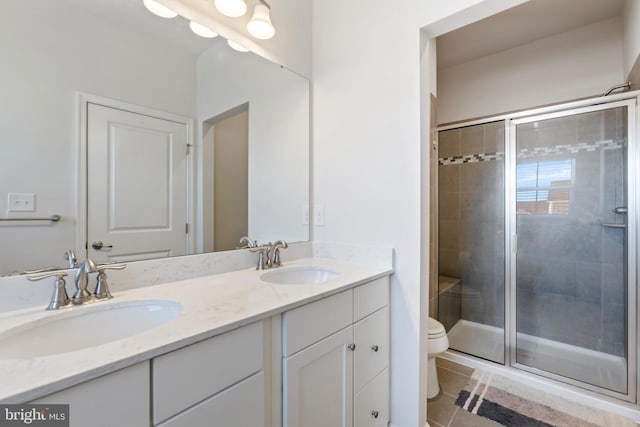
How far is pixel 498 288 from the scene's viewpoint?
2.39 m

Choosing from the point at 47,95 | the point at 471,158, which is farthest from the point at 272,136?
the point at 471,158

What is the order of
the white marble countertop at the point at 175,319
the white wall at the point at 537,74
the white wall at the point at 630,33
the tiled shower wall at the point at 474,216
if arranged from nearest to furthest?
1. the white marble countertop at the point at 175,319
2. the white wall at the point at 630,33
3. the white wall at the point at 537,74
4. the tiled shower wall at the point at 474,216

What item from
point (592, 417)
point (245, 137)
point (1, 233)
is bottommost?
point (592, 417)

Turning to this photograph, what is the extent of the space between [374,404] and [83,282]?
131 centimetres

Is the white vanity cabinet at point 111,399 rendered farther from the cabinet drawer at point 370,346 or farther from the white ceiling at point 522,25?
the white ceiling at point 522,25

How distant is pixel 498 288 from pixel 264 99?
2.38 metres

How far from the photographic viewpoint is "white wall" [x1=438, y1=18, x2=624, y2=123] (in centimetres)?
214

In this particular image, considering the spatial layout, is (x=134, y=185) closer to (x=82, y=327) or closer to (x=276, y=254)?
(x=82, y=327)

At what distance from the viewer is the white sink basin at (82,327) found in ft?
2.38

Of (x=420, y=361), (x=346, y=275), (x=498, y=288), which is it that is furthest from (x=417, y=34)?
(x=498, y=288)

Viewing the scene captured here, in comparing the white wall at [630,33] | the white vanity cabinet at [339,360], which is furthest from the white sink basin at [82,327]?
the white wall at [630,33]

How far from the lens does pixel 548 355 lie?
213cm

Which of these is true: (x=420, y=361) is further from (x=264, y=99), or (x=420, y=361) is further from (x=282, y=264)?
(x=264, y=99)

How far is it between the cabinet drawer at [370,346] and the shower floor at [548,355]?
1.28 m
